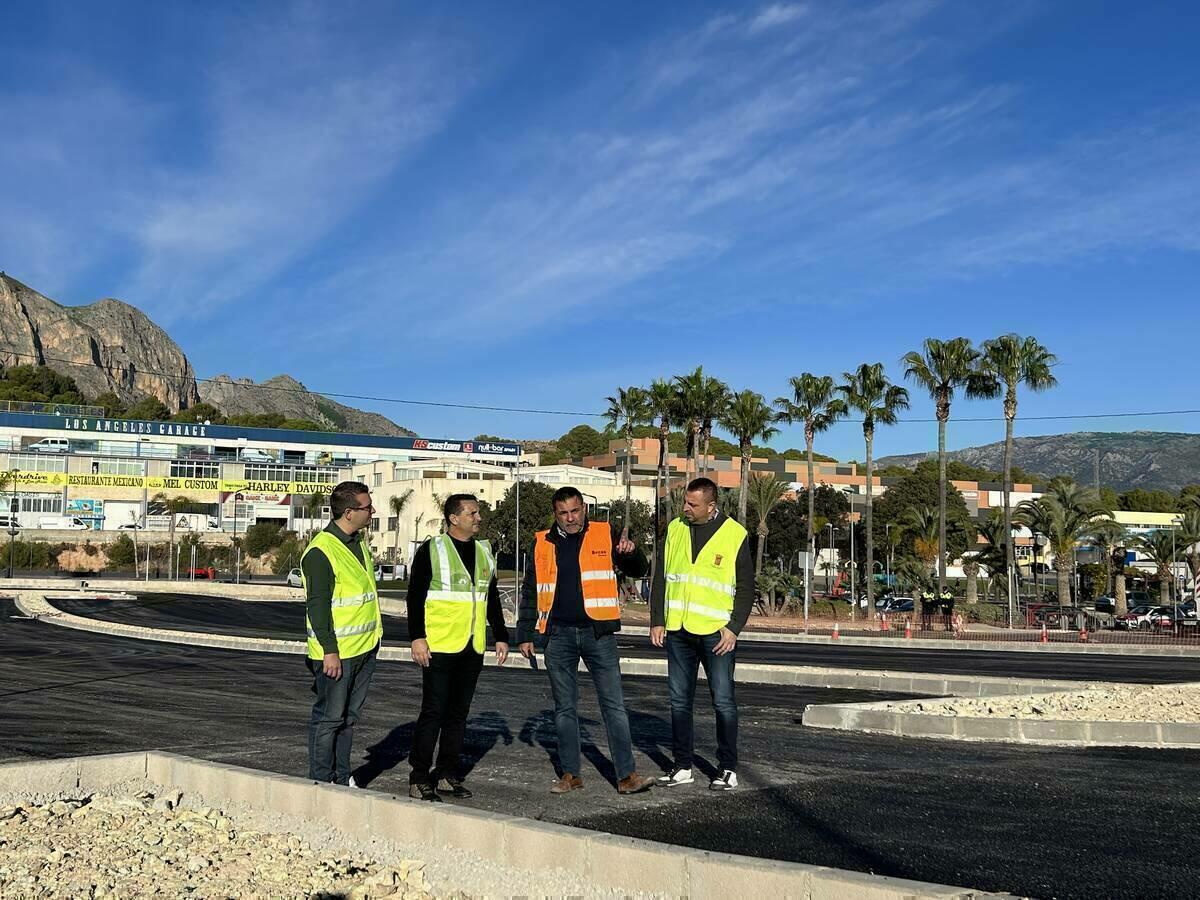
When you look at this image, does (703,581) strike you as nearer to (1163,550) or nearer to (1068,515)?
(1068,515)

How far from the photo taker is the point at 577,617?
7.25 metres

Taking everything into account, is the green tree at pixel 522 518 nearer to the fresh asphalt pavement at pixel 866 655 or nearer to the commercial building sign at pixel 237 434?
the commercial building sign at pixel 237 434

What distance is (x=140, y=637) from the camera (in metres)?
27.1

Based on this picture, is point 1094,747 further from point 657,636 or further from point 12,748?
point 12,748

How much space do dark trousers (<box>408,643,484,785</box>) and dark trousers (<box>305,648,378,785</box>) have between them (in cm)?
41

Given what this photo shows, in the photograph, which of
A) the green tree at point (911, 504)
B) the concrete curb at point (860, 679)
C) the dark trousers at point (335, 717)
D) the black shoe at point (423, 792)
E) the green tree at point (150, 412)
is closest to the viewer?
the black shoe at point (423, 792)

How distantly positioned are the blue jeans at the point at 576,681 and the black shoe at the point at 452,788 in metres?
0.65

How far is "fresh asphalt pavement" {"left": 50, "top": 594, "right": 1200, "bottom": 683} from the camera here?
2069 centimetres

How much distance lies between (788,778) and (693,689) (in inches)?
39.1

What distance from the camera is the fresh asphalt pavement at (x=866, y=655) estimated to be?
67.9 ft

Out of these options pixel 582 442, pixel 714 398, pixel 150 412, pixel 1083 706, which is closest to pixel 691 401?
pixel 714 398

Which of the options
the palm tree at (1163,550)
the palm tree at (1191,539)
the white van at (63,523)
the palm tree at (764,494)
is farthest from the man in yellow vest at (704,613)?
the white van at (63,523)

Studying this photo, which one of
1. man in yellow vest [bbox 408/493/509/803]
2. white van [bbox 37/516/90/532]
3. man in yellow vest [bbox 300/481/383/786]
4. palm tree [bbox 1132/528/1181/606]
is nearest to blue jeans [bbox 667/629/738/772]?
man in yellow vest [bbox 408/493/509/803]

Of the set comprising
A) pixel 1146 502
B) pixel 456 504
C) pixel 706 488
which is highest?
pixel 1146 502
